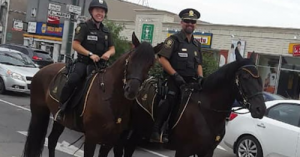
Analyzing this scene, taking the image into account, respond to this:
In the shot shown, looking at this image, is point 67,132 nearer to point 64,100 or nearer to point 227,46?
point 64,100

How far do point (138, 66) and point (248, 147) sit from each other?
508 centimetres

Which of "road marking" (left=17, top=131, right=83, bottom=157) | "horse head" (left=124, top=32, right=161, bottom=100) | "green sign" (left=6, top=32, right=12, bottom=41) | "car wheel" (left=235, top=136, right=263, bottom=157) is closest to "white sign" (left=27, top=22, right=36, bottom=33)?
"green sign" (left=6, top=32, right=12, bottom=41)

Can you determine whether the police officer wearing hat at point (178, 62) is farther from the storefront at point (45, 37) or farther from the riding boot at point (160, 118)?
the storefront at point (45, 37)

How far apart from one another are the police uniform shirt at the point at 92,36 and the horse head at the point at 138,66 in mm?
1054

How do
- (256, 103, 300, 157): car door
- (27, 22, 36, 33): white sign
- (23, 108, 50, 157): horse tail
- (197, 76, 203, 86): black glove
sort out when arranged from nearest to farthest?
(197, 76, 203, 86): black glove < (23, 108, 50, 157): horse tail < (256, 103, 300, 157): car door < (27, 22, 36, 33): white sign

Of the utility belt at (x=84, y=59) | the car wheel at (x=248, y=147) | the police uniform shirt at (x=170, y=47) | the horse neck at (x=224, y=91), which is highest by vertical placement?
the police uniform shirt at (x=170, y=47)

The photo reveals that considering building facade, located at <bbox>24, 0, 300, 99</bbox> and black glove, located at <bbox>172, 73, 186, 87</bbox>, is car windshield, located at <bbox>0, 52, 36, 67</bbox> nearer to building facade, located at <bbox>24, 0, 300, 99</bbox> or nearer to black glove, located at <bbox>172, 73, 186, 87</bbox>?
building facade, located at <bbox>24, 0, 300, 99</bbox>

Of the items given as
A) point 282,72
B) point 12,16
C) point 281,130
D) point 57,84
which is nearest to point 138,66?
point 57,84

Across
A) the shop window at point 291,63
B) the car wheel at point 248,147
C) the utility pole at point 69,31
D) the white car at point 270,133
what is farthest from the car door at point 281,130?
the shop window at point 291,63

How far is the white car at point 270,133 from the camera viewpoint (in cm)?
803

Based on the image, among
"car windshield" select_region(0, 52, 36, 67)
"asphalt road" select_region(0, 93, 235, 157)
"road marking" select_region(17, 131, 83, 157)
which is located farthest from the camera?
"car windshield" select_region(0, 52, 36, 67)

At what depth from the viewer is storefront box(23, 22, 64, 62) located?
1489 inches

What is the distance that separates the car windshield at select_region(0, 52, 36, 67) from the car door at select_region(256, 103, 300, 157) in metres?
10.8

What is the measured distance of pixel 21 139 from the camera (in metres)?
8.54
